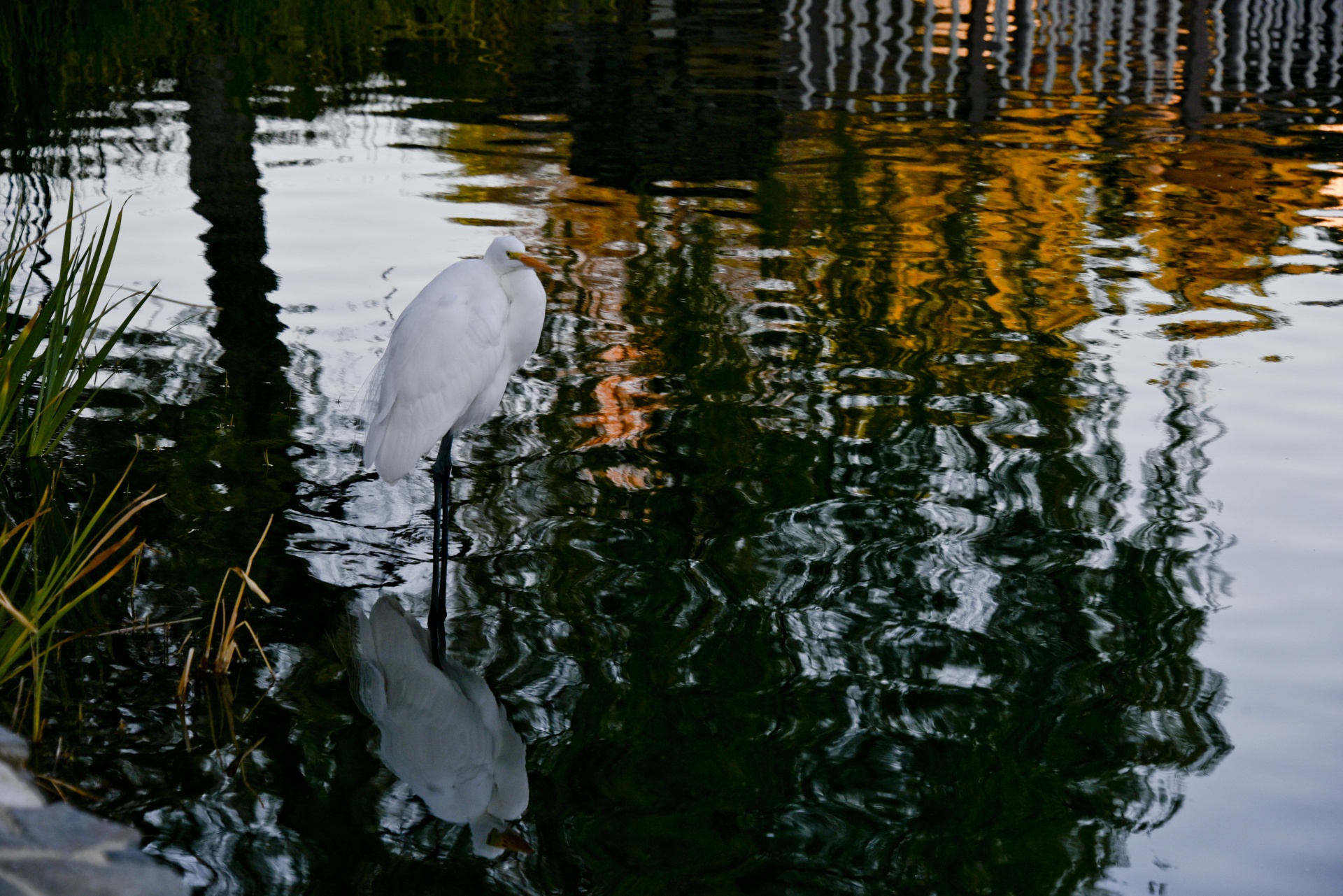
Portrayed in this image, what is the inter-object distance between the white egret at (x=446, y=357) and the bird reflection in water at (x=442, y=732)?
0.24 m

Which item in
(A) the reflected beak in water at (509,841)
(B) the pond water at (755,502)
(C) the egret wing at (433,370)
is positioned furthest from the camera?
(C) the egret wing at (433,370)

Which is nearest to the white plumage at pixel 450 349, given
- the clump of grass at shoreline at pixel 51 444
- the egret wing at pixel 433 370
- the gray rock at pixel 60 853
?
the egret wing at pixel 433 370

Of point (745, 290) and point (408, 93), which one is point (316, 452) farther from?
point (408, 93)

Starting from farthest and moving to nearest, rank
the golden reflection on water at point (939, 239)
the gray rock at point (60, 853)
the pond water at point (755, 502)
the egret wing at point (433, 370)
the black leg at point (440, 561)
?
the golden reflection on water at point (939, 239), the egret wing at point (433, 370), the black leg at point (440, 561), the pond water at point (755, 502), the gray rock at point (60, 853)

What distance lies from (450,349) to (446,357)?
0.03 m

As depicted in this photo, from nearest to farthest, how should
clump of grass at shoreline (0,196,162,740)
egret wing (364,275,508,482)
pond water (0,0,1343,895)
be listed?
pond water (0,0,1343,895), clump of grass at shoreline (0,196,162,740), egret wing (364,275,508,482)

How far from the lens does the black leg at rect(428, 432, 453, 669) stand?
3.61 m

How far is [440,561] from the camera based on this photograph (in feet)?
12.9

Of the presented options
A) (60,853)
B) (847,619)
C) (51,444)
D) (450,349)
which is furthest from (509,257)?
(60,853)

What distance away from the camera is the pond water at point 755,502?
289 cm

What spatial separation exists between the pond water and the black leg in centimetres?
5

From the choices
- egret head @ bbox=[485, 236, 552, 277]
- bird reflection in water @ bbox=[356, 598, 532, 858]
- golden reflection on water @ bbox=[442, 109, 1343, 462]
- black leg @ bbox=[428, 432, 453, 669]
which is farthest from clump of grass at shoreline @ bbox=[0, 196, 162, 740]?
golden reflection on water @ bbox=[442, 109, 1343, 462]

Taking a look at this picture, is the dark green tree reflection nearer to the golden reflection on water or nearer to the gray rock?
the golden reflection on water

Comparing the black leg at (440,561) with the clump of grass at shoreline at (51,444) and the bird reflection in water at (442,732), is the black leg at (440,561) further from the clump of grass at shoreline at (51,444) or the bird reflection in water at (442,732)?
the clump of grass at shoreline at (51,444)
